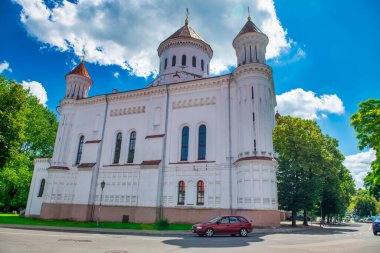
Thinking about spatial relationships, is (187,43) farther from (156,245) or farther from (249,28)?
(156,245)

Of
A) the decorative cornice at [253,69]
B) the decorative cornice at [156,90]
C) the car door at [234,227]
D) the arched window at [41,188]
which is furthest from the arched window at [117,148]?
the car door at [234,227]

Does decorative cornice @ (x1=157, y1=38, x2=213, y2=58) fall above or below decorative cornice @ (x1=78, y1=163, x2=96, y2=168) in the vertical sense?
above

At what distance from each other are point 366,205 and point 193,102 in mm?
88658

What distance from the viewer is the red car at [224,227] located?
16117mm

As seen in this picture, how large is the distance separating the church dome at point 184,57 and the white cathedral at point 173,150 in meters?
0.19

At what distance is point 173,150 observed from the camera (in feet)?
90.0

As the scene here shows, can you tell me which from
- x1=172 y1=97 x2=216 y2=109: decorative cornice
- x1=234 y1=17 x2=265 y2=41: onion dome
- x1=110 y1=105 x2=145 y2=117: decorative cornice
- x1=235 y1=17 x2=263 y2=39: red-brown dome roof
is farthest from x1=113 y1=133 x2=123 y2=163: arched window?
x1=235 y1=17 x2=263 y2=39: red-brown dome roof

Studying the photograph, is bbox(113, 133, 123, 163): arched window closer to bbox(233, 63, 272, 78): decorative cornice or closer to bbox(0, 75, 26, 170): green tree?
bbox(0, 75, 26, 170): green tree

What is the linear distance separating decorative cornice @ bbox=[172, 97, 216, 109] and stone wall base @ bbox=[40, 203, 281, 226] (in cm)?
1102

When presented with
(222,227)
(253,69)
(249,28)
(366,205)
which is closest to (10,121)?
(222,227)

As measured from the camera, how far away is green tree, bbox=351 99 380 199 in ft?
65.7

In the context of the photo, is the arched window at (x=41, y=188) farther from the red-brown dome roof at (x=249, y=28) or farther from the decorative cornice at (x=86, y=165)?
the red-brown dome roof at (x=249, y=28)

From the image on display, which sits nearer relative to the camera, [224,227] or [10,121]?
[224,227]

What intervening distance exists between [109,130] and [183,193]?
12.8 metres
